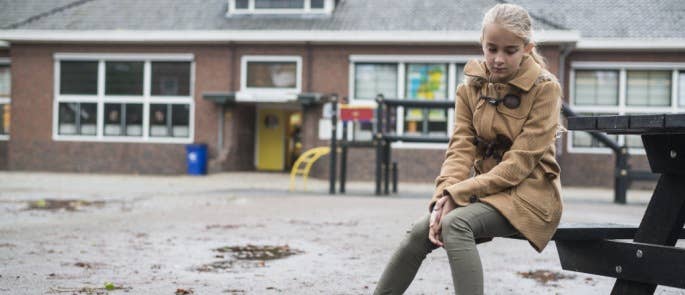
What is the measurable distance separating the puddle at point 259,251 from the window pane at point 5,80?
1917cm

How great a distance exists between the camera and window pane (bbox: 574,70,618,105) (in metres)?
20.0

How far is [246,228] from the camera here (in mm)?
7875

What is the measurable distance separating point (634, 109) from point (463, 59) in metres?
4.59

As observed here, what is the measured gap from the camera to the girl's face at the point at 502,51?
9.94 ft

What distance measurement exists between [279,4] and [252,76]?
2.27 m

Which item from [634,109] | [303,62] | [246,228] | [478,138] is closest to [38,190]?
[246,228]

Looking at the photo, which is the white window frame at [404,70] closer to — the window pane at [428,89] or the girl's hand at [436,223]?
the window pane at [428,89]

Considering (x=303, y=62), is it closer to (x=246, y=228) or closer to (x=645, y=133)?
(x=246, y=228)

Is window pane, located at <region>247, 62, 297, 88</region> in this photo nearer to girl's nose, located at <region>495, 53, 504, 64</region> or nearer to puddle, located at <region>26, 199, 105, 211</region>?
puddle, located at <region>26, 199, 105, 211</region>

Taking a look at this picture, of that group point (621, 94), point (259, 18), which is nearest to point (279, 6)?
point (259, 18)

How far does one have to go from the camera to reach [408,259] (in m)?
3.12

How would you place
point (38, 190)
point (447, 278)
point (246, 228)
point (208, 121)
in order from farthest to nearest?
point (208, 121) → point (38, 190) → point (246, 228) → point (447, 278)

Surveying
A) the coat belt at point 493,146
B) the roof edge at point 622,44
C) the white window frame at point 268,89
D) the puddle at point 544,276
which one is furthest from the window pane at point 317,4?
the coat belt at point 493,146

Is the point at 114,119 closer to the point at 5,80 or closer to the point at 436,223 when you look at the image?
the point at 5,80
